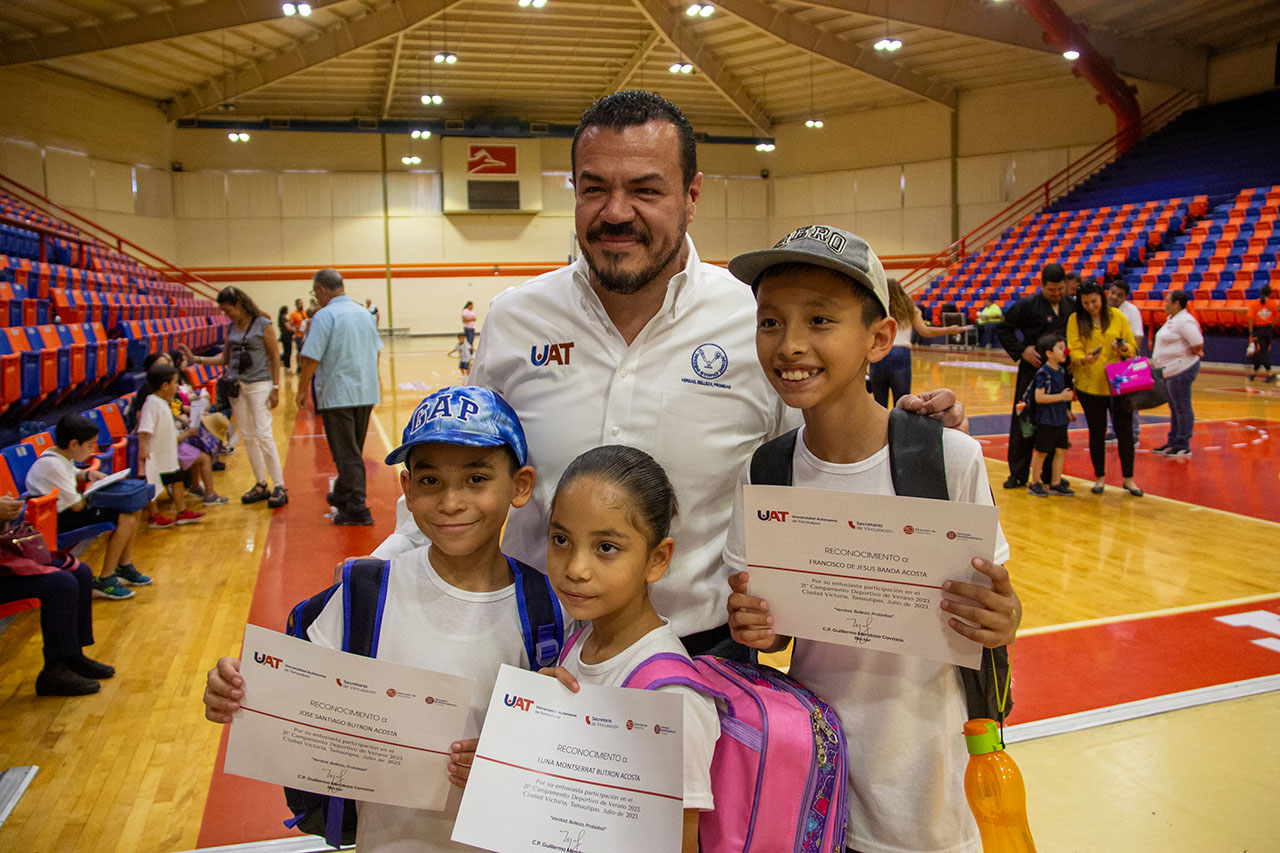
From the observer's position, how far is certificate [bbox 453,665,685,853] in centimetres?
128

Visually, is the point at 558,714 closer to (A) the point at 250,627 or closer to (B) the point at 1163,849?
(A) the point at 250,627

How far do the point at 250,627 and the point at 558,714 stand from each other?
529 millimetres

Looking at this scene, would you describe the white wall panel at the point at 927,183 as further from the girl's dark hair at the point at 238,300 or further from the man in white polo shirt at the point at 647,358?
the man in white polo shirt at the point at 647,358

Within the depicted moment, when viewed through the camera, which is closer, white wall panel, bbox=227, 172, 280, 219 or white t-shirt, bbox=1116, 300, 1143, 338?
white t-shirt, bbox=1116, 300, 1143, 338

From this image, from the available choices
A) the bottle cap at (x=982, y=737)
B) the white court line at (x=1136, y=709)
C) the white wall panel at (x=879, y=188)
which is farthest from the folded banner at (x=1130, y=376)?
the white wall panel at (x=879, y=188)

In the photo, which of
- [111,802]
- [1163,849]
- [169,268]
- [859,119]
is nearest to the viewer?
[1163,849]

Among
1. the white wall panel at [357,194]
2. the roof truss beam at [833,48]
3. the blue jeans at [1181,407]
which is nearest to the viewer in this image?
the blue jeans at [1181,407]

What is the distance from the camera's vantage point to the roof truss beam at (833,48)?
A: 1719 cm

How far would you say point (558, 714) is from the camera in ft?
4.43

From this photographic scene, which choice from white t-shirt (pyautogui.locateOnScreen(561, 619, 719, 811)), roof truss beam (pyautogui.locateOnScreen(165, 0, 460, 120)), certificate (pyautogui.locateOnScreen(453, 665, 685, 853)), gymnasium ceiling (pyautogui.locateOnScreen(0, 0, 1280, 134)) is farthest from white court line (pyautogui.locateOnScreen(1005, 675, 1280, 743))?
roof truss beam (pyautogui.locateOnScreen(165, 0, 460, 120))

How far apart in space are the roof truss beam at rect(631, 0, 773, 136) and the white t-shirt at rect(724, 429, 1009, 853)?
658 inches

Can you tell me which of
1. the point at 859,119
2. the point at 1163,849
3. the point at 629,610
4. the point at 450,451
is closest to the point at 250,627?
the point at 450,451

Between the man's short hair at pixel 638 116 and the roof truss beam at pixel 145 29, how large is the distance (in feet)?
52.9

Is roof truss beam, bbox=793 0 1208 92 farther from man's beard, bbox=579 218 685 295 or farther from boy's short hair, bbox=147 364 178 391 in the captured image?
man's beard, bbox=579 218 685 295
